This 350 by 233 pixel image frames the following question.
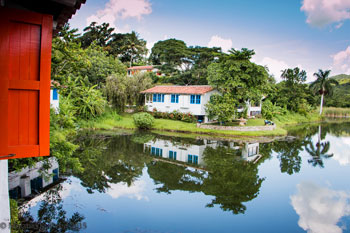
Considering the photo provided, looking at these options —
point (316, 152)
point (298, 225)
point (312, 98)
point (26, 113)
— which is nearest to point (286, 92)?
point (312, 98)

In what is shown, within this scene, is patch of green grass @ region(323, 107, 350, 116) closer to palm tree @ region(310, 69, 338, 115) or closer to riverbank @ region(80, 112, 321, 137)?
palm tree @ region(310, 69, 338, 115)

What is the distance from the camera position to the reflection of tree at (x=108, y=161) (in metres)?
11.8

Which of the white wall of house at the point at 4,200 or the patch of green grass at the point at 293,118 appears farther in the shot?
the patch of green grass at the point at 293,118

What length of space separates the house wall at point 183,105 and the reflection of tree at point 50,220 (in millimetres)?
19839

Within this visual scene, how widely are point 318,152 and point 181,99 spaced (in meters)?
14.6

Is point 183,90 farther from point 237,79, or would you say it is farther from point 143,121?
point 237,79


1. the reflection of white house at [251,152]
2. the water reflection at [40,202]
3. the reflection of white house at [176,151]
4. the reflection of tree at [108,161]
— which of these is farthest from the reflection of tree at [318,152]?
the water reflection at [40,202]

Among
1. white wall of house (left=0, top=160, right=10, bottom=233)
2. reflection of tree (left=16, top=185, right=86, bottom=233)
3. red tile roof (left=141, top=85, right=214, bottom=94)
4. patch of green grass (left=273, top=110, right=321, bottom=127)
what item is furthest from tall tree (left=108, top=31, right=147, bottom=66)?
white wall of house (left=0, top=160, right=10, bottom=233)

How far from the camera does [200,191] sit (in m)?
10.7

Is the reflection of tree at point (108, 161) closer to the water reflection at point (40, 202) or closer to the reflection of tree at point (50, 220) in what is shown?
the water reflection at point (40, 202)

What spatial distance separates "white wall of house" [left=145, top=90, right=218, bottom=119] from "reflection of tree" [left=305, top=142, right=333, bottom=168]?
35.6 feet

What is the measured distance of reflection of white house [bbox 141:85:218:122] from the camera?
27.3 metres

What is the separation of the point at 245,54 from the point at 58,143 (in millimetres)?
20391

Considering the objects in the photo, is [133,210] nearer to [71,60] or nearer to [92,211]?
[92,211]
